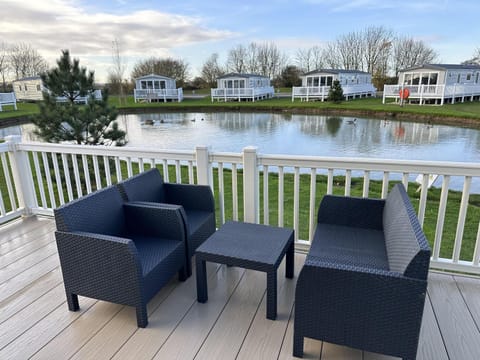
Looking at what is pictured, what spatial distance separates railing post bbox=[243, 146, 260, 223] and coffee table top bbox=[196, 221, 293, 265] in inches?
17.2

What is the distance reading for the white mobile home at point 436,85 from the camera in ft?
75.4

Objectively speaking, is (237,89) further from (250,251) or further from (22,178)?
(250,251)

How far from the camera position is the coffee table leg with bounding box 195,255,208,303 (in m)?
2.07

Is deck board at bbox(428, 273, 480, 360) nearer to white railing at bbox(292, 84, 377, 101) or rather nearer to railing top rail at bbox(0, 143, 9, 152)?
railing top rail at bbox(0, 143, 9, 152)

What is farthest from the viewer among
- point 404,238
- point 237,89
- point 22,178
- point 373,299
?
point 237,89

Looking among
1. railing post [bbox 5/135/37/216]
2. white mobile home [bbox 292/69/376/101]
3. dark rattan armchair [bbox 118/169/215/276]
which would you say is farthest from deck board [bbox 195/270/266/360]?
white mobile home [bbox 292/69/376/101]

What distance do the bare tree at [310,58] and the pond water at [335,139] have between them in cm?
2341

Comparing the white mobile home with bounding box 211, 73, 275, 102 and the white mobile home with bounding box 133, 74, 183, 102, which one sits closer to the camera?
the white mobile home with bounding box 211, 73, 275, 102

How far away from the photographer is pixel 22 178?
366 cm

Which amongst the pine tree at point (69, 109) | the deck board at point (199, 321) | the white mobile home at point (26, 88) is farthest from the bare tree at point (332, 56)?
the deck board at point (199, 321)

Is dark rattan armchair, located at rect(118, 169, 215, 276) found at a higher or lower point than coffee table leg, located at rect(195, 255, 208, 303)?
higher

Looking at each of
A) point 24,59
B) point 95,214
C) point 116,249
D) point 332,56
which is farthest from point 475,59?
point 24,59

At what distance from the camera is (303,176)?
776 cm

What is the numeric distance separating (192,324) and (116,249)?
0.65 metres
